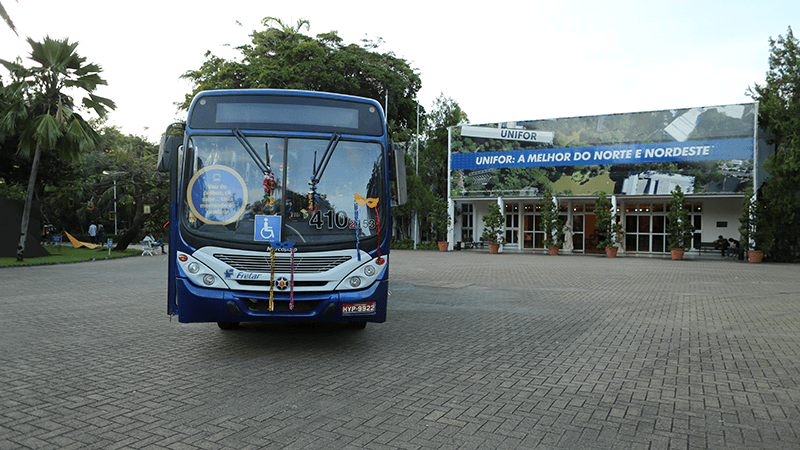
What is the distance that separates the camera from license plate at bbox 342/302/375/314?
6262 millimetres

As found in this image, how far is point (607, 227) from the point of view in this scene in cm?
2977

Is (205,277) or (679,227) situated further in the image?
(679,227)

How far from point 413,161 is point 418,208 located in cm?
356

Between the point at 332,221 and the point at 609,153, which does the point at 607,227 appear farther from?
the point at 332,221

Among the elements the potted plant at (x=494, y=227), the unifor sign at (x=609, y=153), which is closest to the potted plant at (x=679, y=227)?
the unifor sign at (x=609, y=153)

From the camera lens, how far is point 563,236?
3303cm

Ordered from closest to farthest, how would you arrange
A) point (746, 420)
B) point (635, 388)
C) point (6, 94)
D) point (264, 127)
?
point (746, 420) → point (635, 388) → point (264, 127) → point (6, 94)

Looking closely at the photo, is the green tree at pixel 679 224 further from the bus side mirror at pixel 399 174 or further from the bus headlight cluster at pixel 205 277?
the bus headlight cluster at pixel 205 277

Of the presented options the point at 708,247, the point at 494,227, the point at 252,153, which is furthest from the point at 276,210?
the point at 708,247

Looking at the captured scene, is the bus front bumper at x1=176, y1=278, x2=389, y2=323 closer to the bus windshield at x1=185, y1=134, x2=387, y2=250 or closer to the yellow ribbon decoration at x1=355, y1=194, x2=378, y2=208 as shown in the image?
the bus windshield at x1=185, y1=134, x2=387, y2=250

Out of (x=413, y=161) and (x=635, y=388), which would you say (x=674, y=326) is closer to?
(x=635, y=388)

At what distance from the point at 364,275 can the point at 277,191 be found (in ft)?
4.49

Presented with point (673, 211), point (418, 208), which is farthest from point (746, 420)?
point (418, 208)

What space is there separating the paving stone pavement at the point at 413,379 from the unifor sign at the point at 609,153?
65.2 feet
